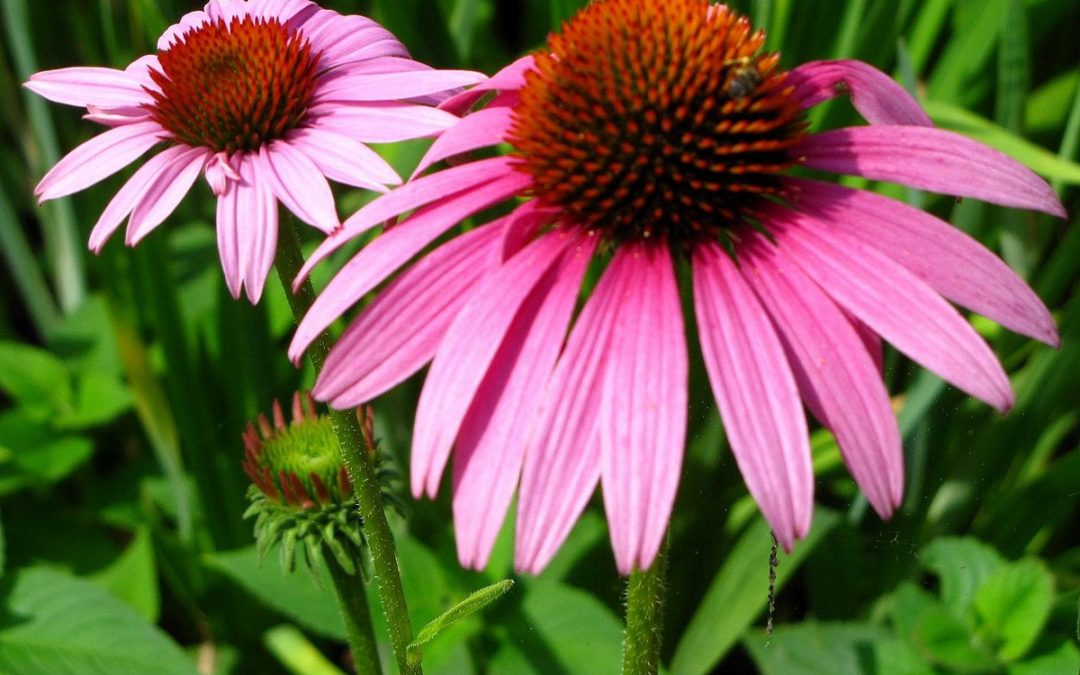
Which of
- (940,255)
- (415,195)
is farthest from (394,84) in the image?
(940,255)

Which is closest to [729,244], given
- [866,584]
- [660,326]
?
[660,326]

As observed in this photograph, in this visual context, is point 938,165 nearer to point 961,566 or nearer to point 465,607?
point 465,607

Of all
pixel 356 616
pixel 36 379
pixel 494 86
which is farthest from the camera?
pixel 36 379

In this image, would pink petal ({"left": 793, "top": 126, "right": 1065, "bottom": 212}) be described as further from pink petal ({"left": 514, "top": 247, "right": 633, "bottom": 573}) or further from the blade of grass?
the blade of grass

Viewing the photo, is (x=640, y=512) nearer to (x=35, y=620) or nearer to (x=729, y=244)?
(x=729, y=244)

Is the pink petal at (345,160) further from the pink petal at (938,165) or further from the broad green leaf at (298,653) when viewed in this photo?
the broad green leaf at (298,653)
